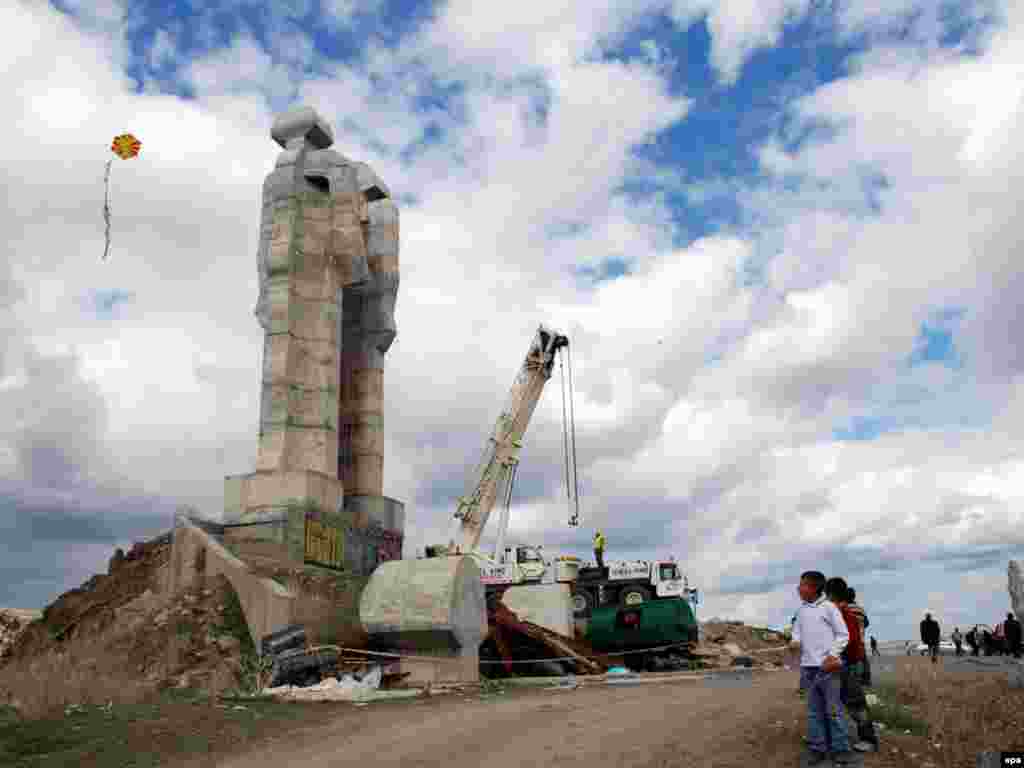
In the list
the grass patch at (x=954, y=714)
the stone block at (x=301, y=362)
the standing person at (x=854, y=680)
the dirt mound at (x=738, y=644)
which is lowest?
the dirt mound at (x=738, y=644)

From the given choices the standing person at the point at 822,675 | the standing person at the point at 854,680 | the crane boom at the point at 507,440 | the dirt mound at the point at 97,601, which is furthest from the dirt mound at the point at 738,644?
the standing person at the point at 822,675

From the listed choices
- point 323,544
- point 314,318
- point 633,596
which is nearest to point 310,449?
point 323,544

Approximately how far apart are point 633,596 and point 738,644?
1043 centimetres

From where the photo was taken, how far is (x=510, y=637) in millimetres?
23688

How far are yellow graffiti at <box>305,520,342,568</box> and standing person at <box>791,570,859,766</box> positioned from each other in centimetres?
1893

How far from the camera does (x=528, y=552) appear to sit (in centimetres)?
3294

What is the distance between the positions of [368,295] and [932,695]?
77.9ft

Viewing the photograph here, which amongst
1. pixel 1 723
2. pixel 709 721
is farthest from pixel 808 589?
pixel 1 723

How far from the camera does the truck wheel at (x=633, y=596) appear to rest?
2988 cm

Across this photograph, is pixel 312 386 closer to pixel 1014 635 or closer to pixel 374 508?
pixel 374 508

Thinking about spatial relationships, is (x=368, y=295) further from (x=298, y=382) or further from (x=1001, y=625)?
(x=1001, y=625)

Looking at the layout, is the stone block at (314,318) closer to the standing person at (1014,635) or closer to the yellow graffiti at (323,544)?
the yellow graffiti at (323,544)

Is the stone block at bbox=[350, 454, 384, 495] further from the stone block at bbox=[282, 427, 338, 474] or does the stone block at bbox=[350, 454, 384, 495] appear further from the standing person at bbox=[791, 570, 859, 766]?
the standing person at bbox=[791, 570, 859, 766]

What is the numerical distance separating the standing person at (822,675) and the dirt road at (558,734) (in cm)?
31
